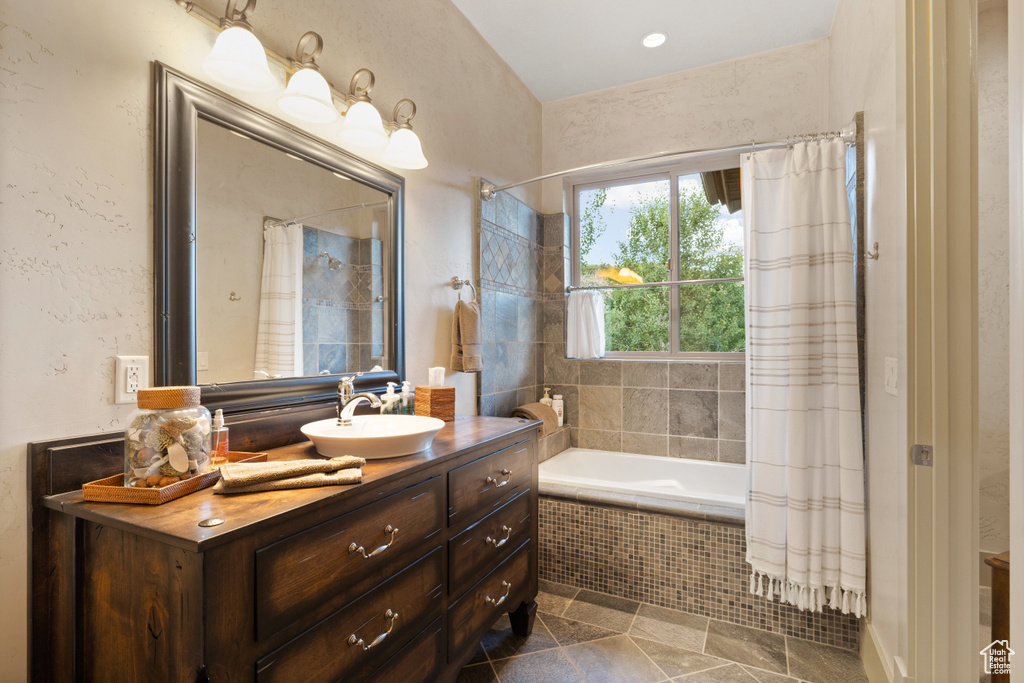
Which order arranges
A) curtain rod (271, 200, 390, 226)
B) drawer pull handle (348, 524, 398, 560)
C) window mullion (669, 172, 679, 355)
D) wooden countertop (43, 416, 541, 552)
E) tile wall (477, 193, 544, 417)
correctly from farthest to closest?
window mullion (669, 172, 679, 355) → tile wall (477, 193, 544, 417) → curtain rod (271, 200, 390, 226) → drawer pull handle (348, 524, 398, 560) → wooden countertop (43, 416, 541, 552)

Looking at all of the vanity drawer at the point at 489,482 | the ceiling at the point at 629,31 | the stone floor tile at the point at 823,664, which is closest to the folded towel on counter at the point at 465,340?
the vanity drawer at the point at 489,482

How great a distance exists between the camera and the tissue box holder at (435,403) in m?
1.85

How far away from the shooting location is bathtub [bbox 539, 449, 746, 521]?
2.15 metres

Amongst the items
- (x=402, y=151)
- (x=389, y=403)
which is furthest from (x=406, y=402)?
(x=402, y=151)

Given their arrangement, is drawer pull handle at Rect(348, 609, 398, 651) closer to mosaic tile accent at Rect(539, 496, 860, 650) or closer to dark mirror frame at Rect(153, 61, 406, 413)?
dark mirror frame at Rect(153, 61, 406, 413)

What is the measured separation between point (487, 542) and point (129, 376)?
1.07 meters

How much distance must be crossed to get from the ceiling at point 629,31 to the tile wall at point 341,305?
4.83 ft

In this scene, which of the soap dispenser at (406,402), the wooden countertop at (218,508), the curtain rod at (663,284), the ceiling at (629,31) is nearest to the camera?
the wooden countertop at (218,508)

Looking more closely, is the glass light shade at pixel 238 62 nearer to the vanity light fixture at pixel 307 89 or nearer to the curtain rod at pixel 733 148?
the vanity light fixture at pixel 307 89

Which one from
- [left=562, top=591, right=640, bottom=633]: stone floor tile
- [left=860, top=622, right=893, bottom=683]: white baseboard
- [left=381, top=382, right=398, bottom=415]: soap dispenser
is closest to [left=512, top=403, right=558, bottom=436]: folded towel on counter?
[left=562, top=591, right=640, bottom=633]: stone floor tile

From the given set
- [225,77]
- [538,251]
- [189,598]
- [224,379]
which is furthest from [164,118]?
[538,251]

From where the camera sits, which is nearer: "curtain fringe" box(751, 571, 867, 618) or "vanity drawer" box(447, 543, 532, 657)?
"vanity drawer" box(447, 543, 532, 657)

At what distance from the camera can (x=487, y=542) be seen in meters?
1.59

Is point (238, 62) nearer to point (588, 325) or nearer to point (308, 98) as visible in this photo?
point (308, 98)
